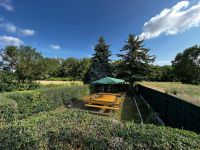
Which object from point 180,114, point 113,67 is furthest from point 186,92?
point 113,67

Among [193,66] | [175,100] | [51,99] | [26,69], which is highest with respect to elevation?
[193,66]

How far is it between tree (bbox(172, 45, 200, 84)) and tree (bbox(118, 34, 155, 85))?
21.1 metres

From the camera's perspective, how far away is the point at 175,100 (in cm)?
549

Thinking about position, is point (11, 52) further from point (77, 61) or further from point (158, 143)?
point (158, 143)

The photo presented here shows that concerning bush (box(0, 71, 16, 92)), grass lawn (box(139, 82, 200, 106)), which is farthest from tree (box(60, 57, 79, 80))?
grass lawn (box(139, 82, 200, 106))

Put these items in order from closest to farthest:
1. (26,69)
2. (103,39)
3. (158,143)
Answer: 1. (158,143)
2. (26,69)
3. (103,39)

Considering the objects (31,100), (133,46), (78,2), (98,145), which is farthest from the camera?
(133,46)

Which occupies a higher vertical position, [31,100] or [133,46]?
[133,46]

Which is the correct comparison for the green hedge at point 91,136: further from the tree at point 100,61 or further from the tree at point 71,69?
the tree at point 71,69

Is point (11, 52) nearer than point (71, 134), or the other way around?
point (71, 134)

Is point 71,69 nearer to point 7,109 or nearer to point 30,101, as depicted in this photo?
point 30,101

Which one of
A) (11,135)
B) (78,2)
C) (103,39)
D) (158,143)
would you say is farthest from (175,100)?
(103,39)

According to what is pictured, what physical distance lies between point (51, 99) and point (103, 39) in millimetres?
18586

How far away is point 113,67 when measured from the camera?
25188mm
